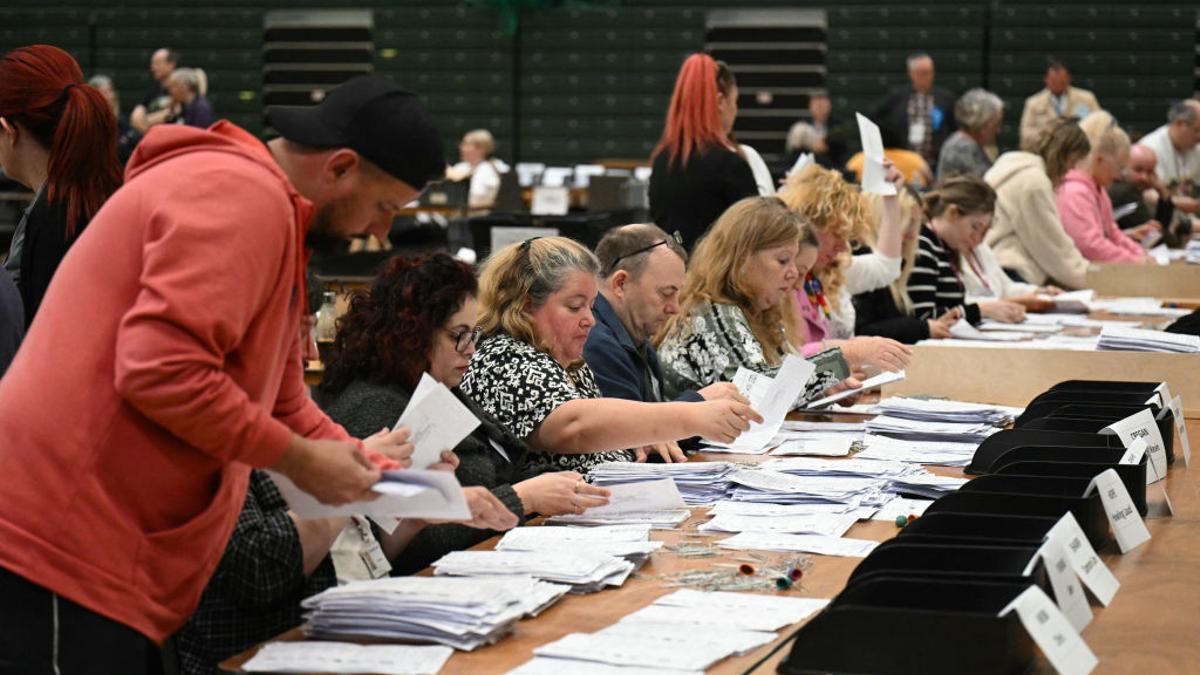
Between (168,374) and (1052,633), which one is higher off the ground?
(168,374)

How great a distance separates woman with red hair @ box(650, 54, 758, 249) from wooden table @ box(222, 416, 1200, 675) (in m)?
3.09

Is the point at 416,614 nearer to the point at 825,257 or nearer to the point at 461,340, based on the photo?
the point at 461,340

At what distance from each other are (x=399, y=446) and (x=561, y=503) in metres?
0.62

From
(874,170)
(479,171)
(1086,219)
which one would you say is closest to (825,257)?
(874,170)

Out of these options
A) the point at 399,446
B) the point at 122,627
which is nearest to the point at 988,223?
the point at 399,446

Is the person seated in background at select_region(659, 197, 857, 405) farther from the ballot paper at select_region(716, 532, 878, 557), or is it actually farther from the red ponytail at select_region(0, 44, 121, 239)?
the red ponytail at select_region(0, 44, 121, 239)

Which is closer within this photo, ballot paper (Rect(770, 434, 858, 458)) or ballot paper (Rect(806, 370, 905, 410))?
ballot paper (Rect(770, 434, 858, 458))

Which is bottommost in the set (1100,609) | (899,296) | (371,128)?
(899,296)

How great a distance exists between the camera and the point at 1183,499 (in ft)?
10.0

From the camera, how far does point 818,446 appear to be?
362 cm

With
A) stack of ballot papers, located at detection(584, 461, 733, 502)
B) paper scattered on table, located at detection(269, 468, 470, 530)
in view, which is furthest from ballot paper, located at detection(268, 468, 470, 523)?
stack of ballot papers, located at detection(584, 461, 733, 502)

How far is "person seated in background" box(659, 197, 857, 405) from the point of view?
4.22m

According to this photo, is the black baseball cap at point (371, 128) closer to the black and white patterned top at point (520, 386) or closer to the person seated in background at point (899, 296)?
the black and white patterned top at point (520, 386)

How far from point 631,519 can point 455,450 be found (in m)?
0.39
